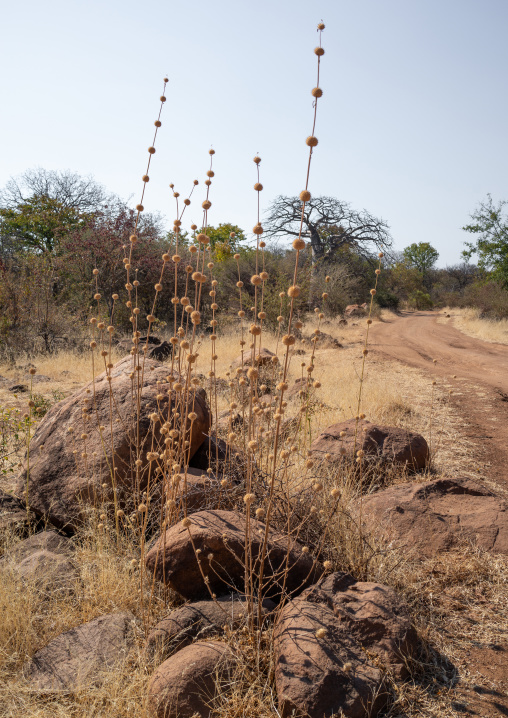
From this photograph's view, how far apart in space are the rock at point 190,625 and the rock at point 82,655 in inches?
6.4

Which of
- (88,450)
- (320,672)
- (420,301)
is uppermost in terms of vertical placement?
(420,301)

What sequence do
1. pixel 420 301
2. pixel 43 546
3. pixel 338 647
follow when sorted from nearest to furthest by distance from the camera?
pixel 338 647 → pixel 43 546 → pixel 420 301

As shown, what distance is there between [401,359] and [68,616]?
32.2 ft

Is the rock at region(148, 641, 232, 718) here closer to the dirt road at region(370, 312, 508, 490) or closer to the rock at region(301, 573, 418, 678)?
the rock at region(301, 573, 418, 678)

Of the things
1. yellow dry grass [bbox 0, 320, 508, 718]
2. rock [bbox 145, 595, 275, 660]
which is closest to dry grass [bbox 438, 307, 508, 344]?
yellow dry grass [bbox 0, 320, 508, 718]

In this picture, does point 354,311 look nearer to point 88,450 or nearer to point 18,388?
point 18,388

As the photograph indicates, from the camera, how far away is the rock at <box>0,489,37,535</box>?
3266 millimetres

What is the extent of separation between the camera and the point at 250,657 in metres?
1.93

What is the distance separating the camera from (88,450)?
348 centimetres

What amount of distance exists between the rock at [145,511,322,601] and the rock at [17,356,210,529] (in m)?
0.81

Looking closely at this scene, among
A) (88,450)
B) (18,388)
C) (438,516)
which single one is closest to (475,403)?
(438,516)

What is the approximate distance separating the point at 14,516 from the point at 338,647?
2433 mm

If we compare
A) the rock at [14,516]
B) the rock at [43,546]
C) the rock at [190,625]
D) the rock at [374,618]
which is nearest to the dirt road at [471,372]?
the rock at [374,618]

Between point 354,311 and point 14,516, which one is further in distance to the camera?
point 354,311
